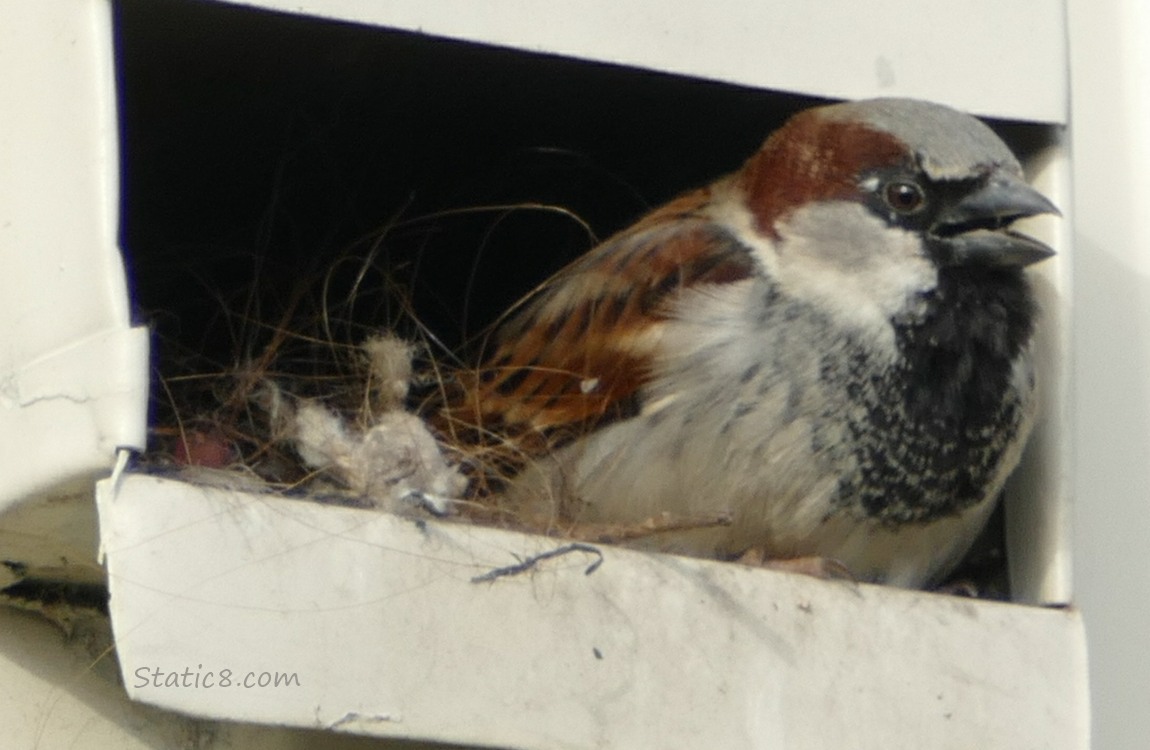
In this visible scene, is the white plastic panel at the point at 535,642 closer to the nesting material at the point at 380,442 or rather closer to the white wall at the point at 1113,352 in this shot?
the nesting material at the point at 380,442

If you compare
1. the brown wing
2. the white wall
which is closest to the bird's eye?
the brown wing

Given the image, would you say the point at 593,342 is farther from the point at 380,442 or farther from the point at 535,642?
the point at 535,642

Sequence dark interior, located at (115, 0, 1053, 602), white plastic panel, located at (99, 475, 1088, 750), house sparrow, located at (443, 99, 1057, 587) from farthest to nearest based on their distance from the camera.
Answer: dark interior, located at (115, 0, 1053, 602) → house sparrow, located at (443, 99, 1057, 587) → white plastic panel, located at (99, 475, 1088, 750)

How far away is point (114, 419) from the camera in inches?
52.7

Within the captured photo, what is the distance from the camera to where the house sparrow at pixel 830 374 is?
164 centimetres

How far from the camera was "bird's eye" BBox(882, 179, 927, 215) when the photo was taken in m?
1.72

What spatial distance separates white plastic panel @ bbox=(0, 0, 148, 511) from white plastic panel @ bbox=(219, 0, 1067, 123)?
0.25 meters

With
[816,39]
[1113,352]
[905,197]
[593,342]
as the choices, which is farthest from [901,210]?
[1113,352]

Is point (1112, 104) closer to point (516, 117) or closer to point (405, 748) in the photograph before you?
point (516, 117)

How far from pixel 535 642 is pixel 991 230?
63cm

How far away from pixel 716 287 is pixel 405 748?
1.76 feet

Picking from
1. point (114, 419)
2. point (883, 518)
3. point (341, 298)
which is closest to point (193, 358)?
point (341, 298)

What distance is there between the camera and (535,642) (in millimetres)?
1425

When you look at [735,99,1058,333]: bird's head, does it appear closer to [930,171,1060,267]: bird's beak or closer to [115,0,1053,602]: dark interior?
[930,171,1060,267]: bird's beak
